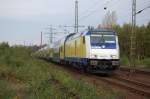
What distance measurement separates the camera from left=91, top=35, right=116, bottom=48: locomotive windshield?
27.0 meters

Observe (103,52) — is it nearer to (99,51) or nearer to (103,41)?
(99,51)

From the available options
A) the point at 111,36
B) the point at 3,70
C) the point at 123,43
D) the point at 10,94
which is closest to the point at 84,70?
the point at 111,36

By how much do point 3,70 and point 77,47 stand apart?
11.1 metres

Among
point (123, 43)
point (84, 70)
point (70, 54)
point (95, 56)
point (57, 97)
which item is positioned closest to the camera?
point (57, 97)

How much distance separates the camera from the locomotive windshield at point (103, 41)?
27.0 metres

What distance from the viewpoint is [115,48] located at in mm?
27016

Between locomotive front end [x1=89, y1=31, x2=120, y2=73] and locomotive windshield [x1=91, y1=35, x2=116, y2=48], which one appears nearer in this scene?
locomotive front end [x1=89, y1=31, x2=120, y2=73]

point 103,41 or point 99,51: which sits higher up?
point 103,41

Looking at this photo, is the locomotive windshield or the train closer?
the train

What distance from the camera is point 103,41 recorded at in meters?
27.2

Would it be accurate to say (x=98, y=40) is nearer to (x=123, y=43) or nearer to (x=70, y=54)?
(x=70, y=54)

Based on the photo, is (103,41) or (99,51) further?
(103,41)

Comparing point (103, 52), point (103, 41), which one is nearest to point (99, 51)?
point (103, 52)

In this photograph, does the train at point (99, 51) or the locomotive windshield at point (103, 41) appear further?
the locomotive windshield at point (103, 41)
